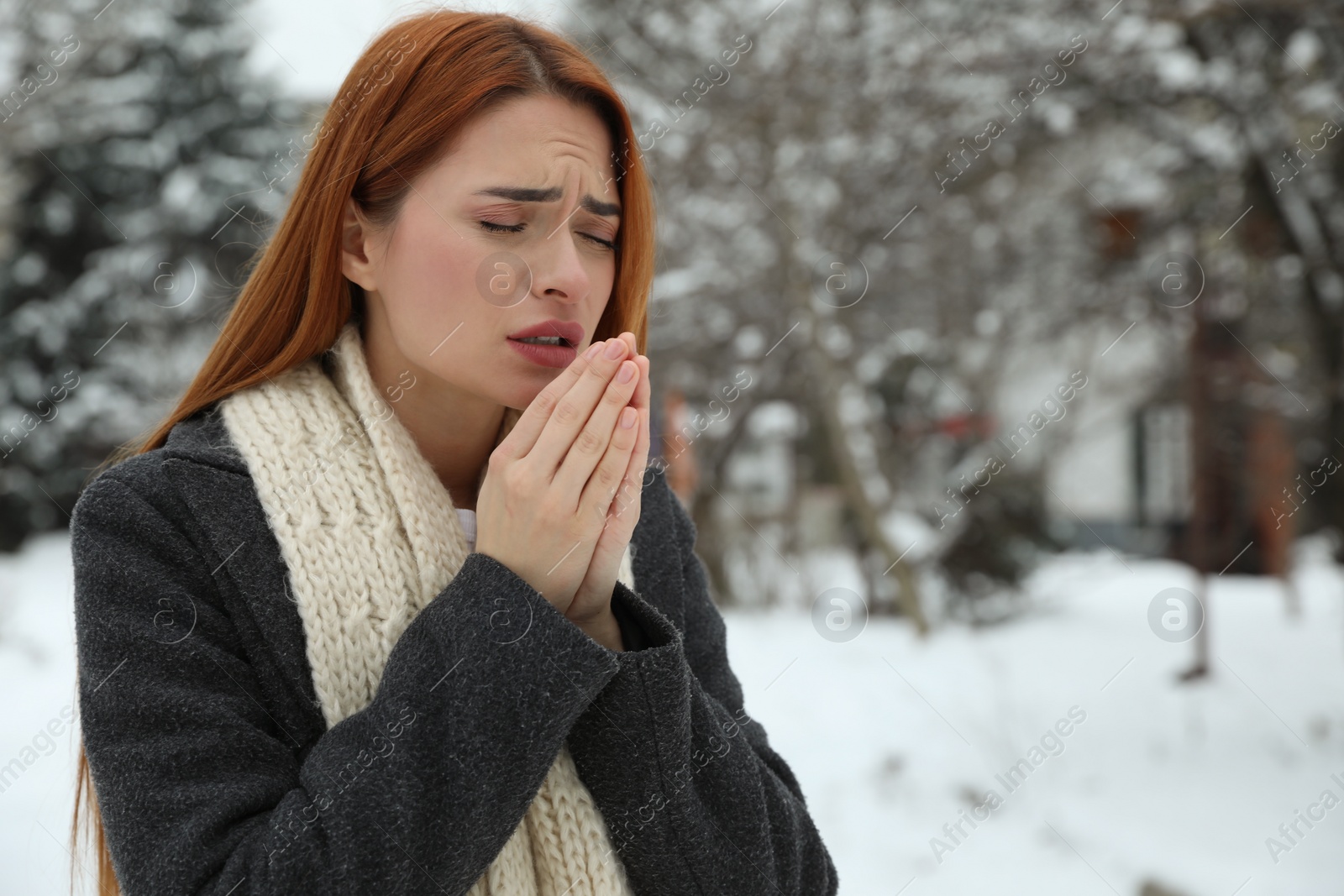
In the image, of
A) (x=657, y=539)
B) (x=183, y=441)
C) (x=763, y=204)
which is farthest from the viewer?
Result: (x=763, y=204)

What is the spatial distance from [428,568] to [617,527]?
0.28 m

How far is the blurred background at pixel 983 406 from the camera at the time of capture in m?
4.23

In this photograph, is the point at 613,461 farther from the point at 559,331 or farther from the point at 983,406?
the point at 983,406

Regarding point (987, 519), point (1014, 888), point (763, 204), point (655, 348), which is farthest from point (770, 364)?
point (1014, 888)

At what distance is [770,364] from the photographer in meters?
7.24

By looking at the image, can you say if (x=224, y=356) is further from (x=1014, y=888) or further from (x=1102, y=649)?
(x=1102, y=649)

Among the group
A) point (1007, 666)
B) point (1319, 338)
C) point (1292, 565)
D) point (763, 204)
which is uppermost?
point (763, 204)

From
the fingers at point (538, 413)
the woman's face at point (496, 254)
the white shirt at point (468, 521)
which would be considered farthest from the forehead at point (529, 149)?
the white shirt at point (468, 521)

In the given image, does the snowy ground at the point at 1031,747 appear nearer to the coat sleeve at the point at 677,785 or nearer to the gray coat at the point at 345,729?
the gray coat at the point at 345,729

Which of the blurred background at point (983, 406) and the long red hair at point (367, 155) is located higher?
the long red hair at point (367, 155)

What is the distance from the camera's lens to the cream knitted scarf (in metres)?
1.27

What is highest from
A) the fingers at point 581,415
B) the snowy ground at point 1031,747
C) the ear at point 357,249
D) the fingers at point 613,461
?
the ear at point 357,249

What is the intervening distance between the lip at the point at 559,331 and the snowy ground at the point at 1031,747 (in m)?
2.13

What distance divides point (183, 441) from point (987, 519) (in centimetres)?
689
